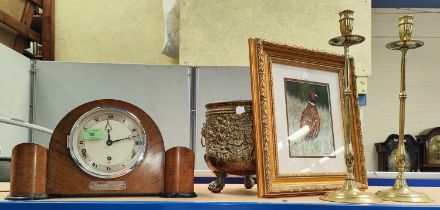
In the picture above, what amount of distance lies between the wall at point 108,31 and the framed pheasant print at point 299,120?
391 cm

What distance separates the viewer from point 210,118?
45.1 inches

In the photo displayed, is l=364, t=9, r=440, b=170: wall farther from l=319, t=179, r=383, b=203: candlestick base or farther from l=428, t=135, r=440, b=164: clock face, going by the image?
l=319, t=179, r=383, b=203: candlestick base

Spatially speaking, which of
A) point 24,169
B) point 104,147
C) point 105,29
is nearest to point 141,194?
point 104,147

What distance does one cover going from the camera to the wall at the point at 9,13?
162 inches

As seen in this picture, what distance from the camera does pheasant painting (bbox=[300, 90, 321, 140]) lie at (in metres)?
1.15

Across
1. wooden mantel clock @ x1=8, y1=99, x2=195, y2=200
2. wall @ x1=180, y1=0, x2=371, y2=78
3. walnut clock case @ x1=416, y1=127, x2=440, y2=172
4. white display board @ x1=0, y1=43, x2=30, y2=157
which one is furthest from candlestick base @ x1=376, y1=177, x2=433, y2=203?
walnut clock case @ x1=416, y1=127, x2=440, y2=172

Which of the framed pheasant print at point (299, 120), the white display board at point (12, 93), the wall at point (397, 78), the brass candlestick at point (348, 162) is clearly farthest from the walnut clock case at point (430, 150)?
the brass candlestick at point (348, 162)

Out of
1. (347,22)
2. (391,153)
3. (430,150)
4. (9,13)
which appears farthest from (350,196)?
(430,150)

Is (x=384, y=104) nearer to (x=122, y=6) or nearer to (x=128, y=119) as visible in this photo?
(x=122, y=6)

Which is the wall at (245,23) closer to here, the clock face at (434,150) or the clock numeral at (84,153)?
the clock numeral at (84,153)

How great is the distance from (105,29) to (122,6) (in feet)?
0.94

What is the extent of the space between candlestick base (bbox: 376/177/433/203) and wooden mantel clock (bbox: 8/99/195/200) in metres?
0.39

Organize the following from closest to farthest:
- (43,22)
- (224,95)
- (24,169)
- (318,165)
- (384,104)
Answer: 1. (24,169)
2. (318,165)
3. (224,95)
4. (43,22)
5. (384,104)

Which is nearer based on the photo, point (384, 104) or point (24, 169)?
point (24, 169)
